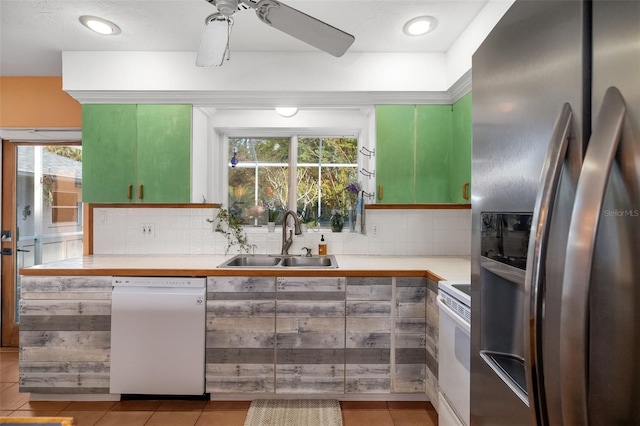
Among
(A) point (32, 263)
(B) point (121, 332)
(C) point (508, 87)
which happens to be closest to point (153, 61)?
(B) point (121, 332)

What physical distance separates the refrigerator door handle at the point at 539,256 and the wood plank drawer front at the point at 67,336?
7.69ft

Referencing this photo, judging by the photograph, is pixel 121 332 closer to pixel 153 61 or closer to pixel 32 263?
pixel 32 263

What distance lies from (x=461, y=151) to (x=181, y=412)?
8.37ft

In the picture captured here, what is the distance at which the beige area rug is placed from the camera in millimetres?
1964

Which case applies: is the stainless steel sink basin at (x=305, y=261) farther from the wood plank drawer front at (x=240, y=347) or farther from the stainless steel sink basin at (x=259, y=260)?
the wood plank drawer front at (x=240, y=347)

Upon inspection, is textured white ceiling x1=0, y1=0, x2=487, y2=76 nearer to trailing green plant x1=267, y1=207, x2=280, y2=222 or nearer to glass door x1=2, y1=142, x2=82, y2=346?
glass door x1=2, y1=142, x2=82, y2=346

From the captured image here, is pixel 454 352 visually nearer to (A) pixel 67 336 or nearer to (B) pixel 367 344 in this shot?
(B) pixel 367 344

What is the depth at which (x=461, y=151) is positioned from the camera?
2.35 meters

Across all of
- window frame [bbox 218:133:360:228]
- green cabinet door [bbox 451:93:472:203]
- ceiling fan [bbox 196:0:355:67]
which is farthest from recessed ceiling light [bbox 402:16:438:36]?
window frame [bbox 218:133:360:228]

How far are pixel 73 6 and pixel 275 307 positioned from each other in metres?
2.17

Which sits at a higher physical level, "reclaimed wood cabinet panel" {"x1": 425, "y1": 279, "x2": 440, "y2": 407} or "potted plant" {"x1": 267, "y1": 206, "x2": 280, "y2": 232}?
"potted plant" {"x1": 267, "y1": 206, "x2": 280, "y2": 232}

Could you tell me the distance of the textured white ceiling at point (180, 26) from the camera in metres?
1.92

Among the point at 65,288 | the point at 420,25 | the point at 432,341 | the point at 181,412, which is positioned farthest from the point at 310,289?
the point at 420,25

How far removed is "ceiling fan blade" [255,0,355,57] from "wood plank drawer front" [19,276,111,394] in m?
1.88
